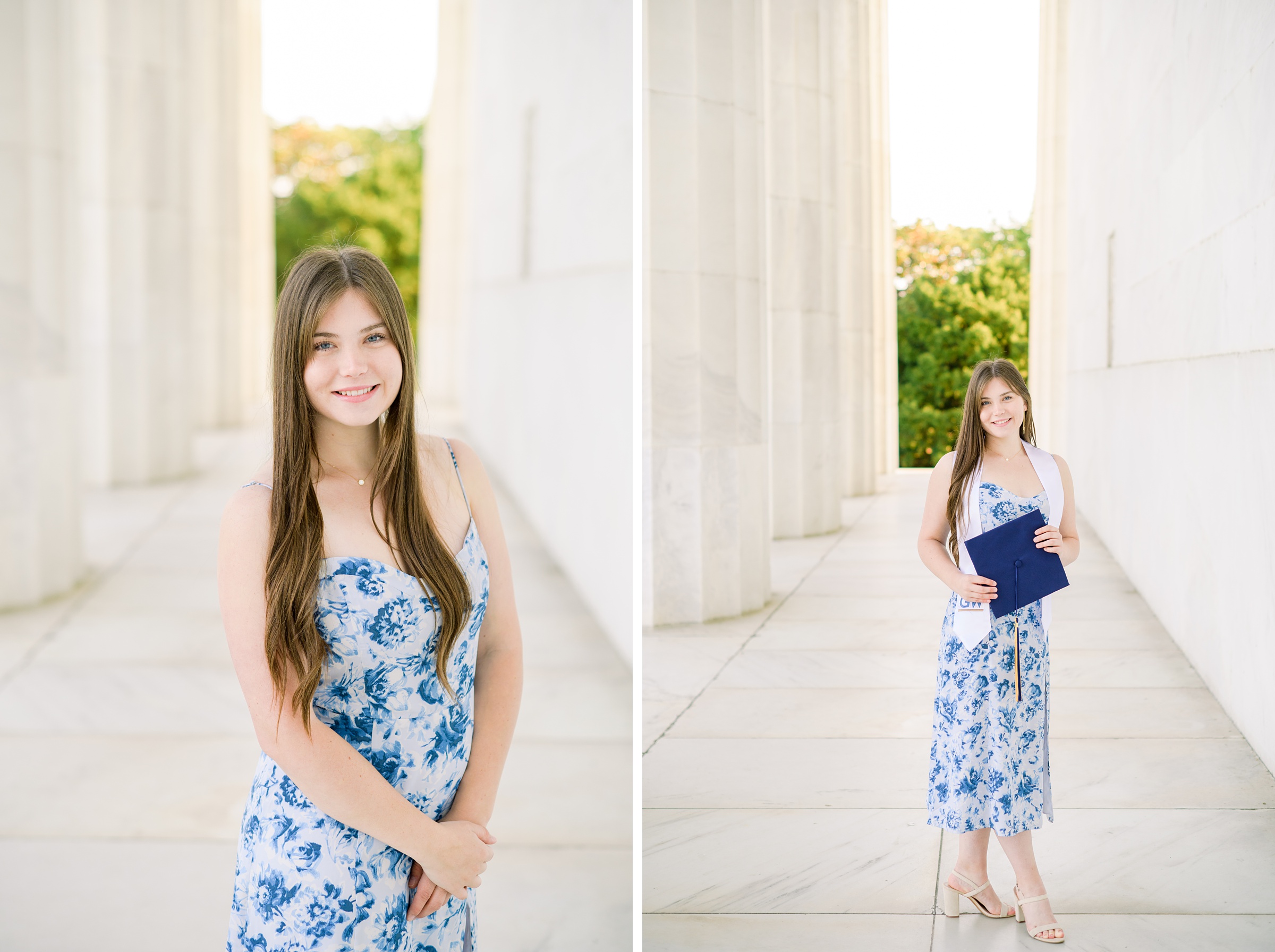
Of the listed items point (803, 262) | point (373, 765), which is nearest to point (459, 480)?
point (373, 765)

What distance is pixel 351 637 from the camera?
2.26 meters

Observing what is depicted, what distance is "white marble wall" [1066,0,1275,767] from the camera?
316cm

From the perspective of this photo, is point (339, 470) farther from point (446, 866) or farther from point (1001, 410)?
point (1001, 410)

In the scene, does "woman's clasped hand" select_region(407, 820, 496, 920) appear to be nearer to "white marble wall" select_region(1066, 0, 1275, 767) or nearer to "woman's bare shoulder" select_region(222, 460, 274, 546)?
"woman's bare shoulder" select_region(222, 460, 274, 546)

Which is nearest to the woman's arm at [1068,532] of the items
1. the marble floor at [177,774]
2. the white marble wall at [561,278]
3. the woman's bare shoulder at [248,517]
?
the marble floor at [177,774]

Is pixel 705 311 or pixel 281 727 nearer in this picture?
pixel 281 727

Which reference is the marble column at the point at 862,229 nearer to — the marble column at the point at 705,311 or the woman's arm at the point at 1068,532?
the marble column at the point at 705,311

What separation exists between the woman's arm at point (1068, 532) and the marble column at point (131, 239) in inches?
419

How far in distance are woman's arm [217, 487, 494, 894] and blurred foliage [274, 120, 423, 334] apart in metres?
33.3

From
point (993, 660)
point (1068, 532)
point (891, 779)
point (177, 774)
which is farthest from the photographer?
point (177, 774)

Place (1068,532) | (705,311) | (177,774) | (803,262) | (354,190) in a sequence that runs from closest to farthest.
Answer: (1068,532) → (803,262) → (705,311) → (177,774) → (354,190)

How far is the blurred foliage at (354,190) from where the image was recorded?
35656 millimetres

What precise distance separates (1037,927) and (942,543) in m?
1.20

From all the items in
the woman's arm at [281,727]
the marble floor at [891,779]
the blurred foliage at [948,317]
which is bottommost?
the marble floor at [891,779]
